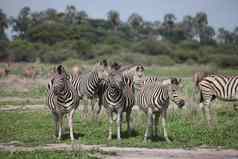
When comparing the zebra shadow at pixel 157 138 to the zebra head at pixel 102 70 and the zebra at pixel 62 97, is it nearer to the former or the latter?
the zebra at pixel 62 97

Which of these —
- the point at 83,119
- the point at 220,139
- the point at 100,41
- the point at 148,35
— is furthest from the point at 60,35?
the point at 220,139

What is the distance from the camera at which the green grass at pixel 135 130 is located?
42.3 feet

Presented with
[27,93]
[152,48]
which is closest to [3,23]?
[152,48]

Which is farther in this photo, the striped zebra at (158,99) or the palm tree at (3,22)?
the palm tree at (3,22)

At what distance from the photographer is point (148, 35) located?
92312 millimetres

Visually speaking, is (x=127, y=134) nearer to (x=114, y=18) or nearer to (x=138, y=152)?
(x=138, y=152)

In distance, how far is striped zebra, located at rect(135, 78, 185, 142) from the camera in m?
12.5

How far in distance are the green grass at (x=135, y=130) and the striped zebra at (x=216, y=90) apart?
0.71m

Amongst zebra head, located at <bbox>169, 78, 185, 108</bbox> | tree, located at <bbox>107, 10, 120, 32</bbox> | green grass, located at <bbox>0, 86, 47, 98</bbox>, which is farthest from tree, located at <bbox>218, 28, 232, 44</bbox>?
zebra head, located at <bbox>169, 78, 185, 108</bbox>

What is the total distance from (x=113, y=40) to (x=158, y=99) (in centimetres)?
6110

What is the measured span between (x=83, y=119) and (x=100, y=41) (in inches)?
2275

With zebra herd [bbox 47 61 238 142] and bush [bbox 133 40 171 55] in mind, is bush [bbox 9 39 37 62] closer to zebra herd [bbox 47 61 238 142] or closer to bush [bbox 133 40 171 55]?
bush [bbox 133 40 171 55]

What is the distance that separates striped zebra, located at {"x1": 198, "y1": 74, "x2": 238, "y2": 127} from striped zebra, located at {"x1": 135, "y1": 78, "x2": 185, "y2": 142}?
13.6 feet

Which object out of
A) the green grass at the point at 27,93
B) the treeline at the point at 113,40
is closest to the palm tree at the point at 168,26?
the treeline at the point at 113,40
